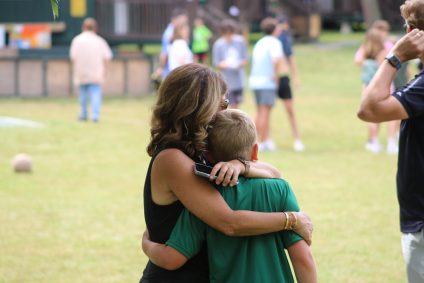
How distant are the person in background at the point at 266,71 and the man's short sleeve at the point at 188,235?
1077 centimetres

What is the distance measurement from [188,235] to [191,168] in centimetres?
27

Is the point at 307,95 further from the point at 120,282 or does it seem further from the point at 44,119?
the point at 120,282

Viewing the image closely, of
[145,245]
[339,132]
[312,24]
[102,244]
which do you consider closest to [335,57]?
[312,24]

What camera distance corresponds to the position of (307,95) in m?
25.2

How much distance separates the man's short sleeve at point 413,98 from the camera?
13.6 ft

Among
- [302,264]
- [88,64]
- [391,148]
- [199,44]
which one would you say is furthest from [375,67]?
[199,44]

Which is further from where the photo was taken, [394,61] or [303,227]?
[394,61]

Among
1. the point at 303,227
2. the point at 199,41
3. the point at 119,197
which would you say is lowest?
the point at 119,197

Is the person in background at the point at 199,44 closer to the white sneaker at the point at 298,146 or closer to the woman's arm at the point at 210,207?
the white sneaker at the point at 298,146

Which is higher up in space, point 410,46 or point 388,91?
point 410,46

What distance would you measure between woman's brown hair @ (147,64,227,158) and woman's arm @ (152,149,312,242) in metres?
0.07

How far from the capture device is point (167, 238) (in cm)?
370

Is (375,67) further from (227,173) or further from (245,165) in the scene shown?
(227,173)

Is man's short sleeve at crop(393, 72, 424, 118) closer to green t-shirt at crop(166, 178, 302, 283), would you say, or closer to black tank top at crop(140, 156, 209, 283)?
green t-shirt at crop(166, 178, 302, 283)
